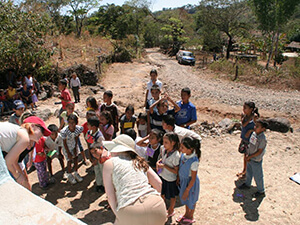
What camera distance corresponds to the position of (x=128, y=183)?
2234 millimetres

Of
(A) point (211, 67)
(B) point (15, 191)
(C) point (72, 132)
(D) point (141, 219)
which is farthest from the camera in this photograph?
(A) point (211, 67)

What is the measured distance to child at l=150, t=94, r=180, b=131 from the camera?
4.82m

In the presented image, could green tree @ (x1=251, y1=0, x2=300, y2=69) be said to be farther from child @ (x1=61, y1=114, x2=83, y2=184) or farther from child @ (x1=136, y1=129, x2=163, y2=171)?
child @ (x1=61, y1=114, x2=83, y2=184)

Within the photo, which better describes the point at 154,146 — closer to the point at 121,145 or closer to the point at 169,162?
the point at 169,162

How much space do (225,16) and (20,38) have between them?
1840 centimetres

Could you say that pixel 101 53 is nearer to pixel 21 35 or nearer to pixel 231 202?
pixel 21 35

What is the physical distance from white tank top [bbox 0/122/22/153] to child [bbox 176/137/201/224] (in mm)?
2109

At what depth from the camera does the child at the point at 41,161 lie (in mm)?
4379

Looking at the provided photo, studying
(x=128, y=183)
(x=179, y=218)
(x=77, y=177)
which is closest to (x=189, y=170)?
(x=179, y=218)

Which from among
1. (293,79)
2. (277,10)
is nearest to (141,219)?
(293,79)

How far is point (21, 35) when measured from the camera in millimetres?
10141

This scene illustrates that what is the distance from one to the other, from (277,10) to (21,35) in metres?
15.8

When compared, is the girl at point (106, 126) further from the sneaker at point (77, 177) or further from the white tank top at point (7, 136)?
the white tank top at point (7, 136)

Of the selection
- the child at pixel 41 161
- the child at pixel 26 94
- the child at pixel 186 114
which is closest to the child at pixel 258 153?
the child at pixel 186 114
